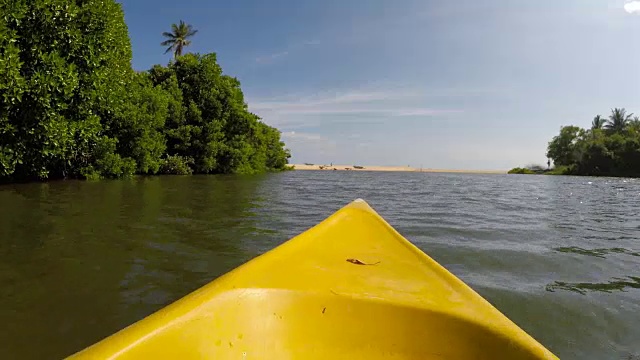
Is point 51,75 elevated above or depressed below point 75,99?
above

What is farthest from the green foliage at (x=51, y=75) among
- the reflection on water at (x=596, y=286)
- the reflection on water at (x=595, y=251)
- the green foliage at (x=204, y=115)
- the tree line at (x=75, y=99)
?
the reflection on water at (x=595, y=251)

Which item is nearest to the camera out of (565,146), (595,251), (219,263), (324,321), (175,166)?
(324,321)

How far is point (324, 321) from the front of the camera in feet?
6.27

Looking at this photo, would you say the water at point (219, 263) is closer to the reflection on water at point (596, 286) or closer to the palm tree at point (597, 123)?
the reflection on water at point (596, 286)

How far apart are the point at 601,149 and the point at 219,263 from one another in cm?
6111

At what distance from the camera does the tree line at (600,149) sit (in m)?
49.2

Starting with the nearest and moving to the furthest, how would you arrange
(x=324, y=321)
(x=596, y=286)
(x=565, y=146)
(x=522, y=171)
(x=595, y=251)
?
1. (x=324, y=321)
2. (x=596, y=286)
3. (x=595, y=251)
4. (x=565, y=146)
5. (x=522, y=171)

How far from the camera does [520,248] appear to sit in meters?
5.29

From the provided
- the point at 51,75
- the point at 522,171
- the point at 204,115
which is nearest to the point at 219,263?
the point at 51,75

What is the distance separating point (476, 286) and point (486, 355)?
2222mm

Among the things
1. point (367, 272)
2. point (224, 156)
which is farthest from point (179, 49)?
point (367, 272)

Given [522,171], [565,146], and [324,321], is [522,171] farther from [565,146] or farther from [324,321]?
[324,321]

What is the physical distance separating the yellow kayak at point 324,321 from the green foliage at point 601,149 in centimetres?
6056

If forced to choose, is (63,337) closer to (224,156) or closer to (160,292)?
(160,292)
